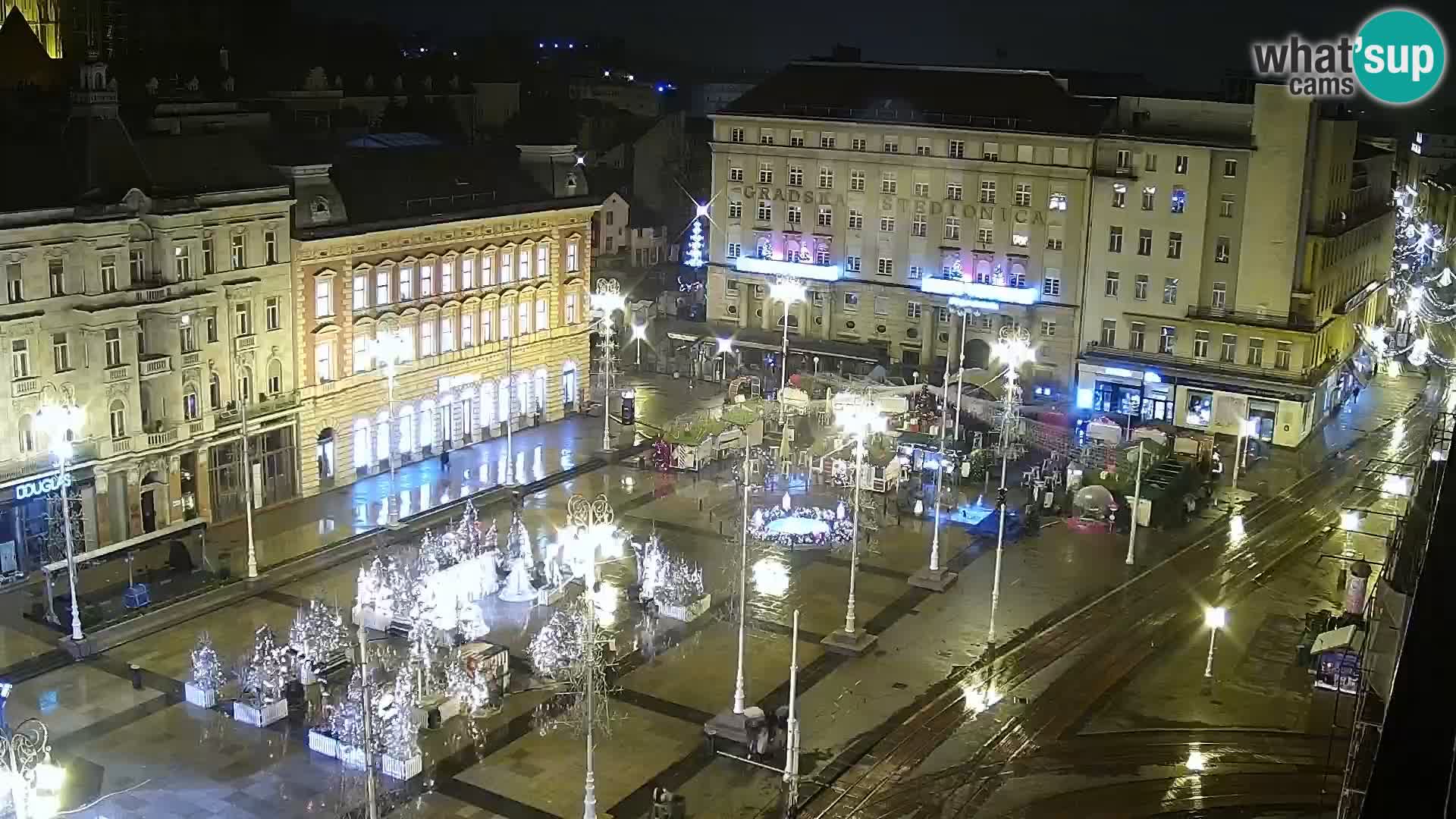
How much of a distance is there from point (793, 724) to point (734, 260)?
58.0 meters

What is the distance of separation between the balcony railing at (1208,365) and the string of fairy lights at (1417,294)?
16392 millimetres

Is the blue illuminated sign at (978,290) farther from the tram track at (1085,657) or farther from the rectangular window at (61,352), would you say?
the rectangular window at (61,352)

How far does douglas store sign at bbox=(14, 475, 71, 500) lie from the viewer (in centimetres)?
4916

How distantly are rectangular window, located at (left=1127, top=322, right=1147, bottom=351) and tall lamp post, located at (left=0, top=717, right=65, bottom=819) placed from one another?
59438mm

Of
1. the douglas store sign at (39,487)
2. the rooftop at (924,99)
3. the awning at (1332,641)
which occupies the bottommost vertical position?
the awning at (1332,641)

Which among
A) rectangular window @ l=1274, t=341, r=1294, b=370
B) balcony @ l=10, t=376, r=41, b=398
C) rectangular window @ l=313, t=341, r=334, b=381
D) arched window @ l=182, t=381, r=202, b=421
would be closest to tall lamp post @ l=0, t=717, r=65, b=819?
balcony @ l=10, t=376, r=41, b=398

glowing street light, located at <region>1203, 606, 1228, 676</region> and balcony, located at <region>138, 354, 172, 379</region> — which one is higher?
balcony, located at <region>138, 354, 172, 379</region>

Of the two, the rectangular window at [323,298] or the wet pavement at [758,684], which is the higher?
the rectangular window at [323,298]

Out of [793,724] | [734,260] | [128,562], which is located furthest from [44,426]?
[734,260]

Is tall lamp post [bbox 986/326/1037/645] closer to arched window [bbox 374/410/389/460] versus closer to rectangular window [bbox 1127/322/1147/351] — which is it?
rectangular window [bbox 1127/322/1147/351]

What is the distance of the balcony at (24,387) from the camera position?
161 ft

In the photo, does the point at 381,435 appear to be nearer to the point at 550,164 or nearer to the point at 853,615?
the point at 550,164

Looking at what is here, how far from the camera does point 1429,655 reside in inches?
966

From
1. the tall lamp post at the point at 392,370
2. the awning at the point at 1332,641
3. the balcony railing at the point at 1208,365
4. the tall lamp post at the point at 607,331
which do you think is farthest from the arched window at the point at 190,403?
the balcony railing at the point at 1208,365
